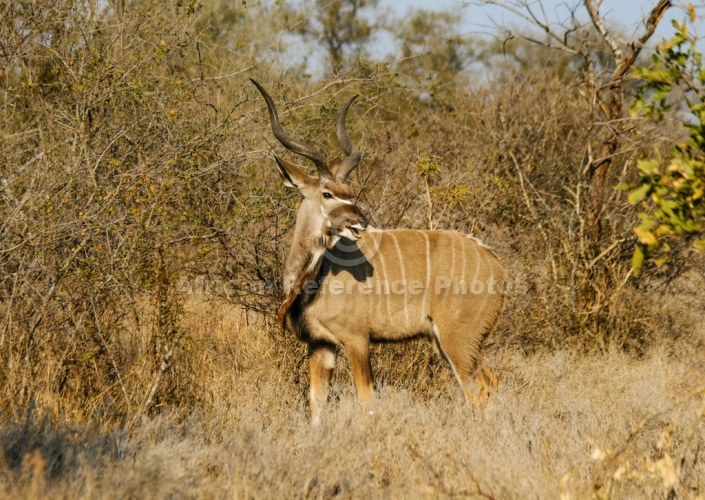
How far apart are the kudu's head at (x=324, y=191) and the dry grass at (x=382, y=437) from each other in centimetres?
81

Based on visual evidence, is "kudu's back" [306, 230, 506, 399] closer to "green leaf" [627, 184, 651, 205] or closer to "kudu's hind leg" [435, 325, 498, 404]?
"kudu's hind leg" [435, 325, 498, 404]

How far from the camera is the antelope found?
449 centimetres

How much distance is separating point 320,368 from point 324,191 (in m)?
0.96

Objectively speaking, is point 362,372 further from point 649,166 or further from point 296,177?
point 649,166

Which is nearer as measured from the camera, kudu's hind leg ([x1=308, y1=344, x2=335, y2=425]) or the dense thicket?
the dense thicket

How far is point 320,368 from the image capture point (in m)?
4.56

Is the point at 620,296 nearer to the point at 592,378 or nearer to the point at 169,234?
the point at 592,378

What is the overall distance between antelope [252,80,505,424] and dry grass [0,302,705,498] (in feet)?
0.87

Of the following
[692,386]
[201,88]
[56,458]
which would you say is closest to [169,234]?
[201,88]

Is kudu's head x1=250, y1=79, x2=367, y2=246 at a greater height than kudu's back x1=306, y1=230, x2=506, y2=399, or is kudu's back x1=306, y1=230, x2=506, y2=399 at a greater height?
kudu's head x1=250, y1=79, x2=367, y2=246

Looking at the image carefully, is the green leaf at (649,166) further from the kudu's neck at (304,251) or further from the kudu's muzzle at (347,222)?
the kudu's neck at (304,251)

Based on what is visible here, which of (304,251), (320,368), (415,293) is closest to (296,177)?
(304,251)

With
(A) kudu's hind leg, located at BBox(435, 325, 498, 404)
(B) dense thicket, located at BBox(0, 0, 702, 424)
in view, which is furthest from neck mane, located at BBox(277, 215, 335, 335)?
(A) kudu's hind leg, located at BBox(435, 325, 498, 404)

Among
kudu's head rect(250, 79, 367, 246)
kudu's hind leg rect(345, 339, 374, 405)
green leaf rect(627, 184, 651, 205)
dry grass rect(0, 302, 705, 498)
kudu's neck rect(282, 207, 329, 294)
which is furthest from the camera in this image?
kudu's neck rect(282, 207, 329, 294)
